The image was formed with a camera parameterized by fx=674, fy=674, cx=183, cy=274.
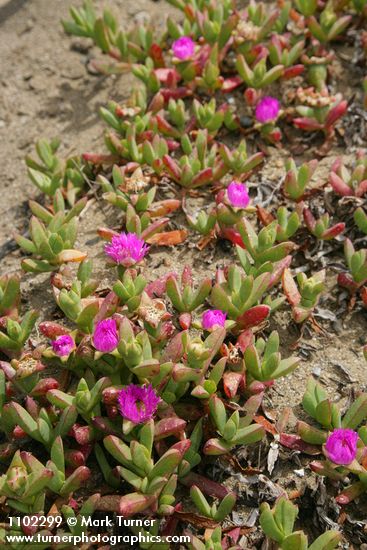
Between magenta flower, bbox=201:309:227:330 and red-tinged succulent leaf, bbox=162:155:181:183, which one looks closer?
magenta flower, bbox=201:309:227:330

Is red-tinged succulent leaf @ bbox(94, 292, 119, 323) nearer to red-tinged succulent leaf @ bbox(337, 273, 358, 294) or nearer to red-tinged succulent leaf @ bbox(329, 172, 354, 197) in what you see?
red-tinged succulent leaf @ bbox(337, 273, 358, 294)

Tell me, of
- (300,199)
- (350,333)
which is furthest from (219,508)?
(300,199)

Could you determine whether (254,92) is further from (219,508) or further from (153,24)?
(219,508)

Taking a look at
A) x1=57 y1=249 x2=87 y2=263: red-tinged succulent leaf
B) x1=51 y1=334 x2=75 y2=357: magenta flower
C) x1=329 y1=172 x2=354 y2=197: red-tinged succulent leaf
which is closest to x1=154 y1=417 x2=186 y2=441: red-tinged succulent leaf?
x1=51 y1=334 x2=75 y2=357: magenta flower

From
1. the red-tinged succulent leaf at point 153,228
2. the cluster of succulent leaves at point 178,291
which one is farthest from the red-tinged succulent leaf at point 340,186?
the red-tinged succulent leaf at point 153,228

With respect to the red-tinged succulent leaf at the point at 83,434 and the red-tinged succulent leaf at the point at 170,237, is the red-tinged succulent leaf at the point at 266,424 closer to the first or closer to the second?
the red-tinged succulent leaf at the point at 83,434

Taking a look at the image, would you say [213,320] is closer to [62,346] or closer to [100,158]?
[62,346]

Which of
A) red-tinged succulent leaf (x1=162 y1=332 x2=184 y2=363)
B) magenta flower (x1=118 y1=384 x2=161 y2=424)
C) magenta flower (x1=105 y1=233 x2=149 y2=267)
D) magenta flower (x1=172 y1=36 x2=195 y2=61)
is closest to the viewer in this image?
magenta flower (x1=118 y1=384 x2=161 y2=424)

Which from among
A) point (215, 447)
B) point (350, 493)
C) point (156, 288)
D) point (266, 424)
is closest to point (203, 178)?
point (156, 288)
